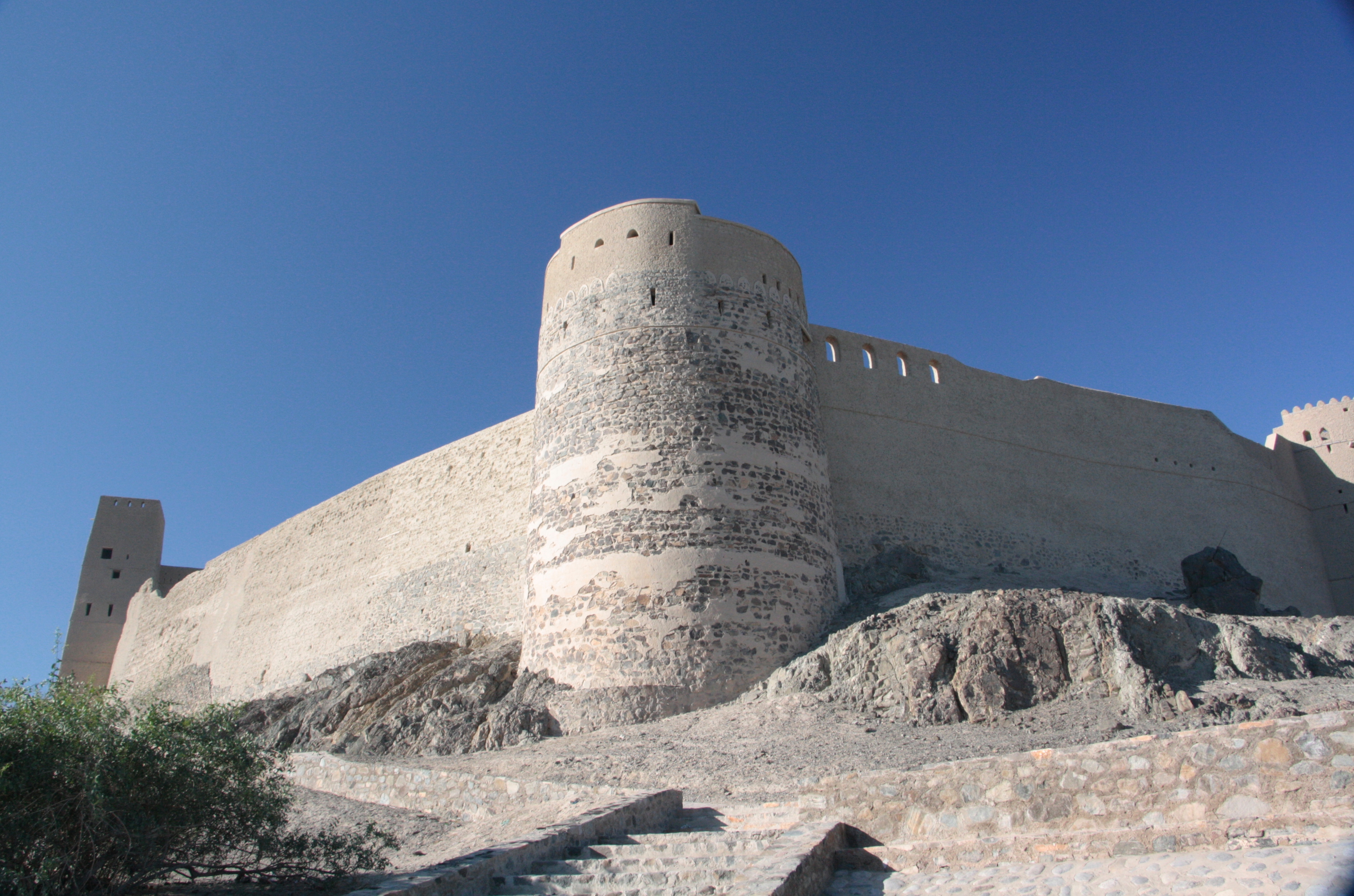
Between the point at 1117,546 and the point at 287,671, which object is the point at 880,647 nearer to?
the point at 1117,546

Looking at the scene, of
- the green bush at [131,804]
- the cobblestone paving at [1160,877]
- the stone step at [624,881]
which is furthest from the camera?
the stone step at [624,881]

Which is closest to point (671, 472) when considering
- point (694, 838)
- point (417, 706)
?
point (417, 706)

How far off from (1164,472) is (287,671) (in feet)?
62.4

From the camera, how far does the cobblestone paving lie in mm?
3713

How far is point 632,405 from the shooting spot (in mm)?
12148

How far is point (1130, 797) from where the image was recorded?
15.1ft

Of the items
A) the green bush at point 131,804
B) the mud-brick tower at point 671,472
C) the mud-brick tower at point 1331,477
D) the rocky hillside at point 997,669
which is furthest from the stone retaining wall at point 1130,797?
the mud-brick tower at point 1331,477

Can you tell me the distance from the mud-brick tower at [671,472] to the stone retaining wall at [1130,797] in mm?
5671

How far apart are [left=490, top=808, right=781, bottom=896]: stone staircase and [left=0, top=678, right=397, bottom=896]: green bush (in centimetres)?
132

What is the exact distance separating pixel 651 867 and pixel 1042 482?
13.9 m

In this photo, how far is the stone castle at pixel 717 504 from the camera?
1135cm

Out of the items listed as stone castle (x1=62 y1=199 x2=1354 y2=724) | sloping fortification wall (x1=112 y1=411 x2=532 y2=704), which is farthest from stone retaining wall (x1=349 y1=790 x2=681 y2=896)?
sloping fortification wall (x1=112 y1=411 x2=532 y2=704)

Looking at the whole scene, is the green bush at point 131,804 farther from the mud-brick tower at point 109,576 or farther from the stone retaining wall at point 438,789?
the mud-brick tower at point 109,576

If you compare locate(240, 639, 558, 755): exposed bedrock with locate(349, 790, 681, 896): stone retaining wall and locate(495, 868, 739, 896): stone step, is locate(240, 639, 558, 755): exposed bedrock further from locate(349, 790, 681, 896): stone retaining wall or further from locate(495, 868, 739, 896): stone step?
locate(495, 868, 739, 896): stone step
